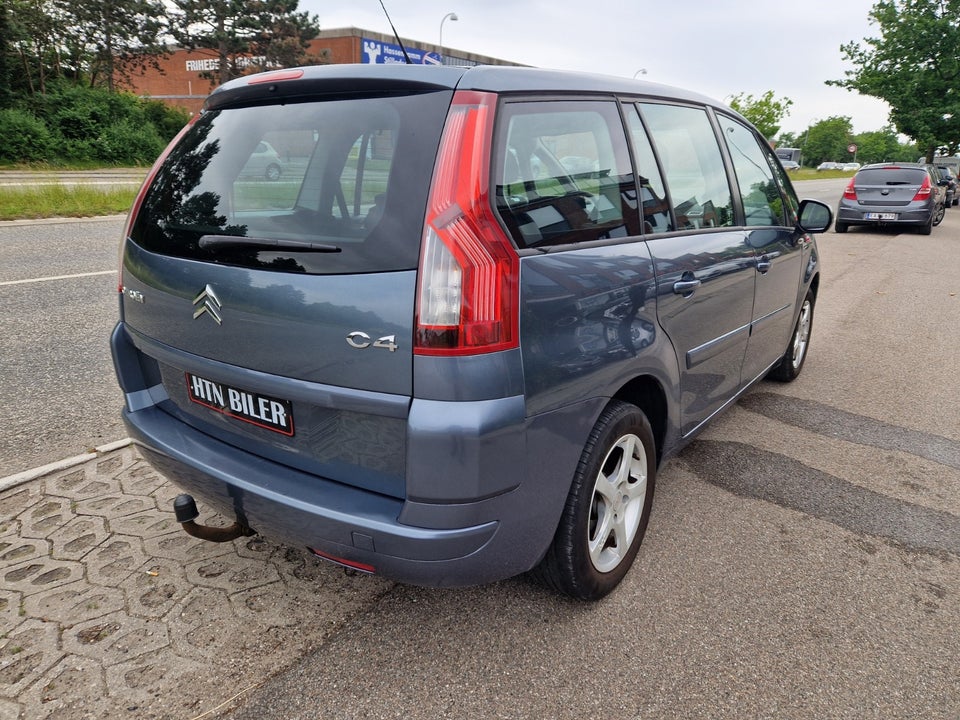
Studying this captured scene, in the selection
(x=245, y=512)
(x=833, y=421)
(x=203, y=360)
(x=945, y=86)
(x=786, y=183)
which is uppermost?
(x=945, y=86)

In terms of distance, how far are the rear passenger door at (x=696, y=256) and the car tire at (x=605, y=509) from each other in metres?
0.43

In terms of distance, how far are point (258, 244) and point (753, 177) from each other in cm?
284

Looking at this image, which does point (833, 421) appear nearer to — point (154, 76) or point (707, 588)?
point (707, 588)

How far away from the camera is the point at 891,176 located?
611 inches

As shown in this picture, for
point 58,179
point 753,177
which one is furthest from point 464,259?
point 58,179

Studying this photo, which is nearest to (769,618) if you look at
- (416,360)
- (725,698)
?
(725,698)

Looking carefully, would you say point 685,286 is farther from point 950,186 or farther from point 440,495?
point 950,186

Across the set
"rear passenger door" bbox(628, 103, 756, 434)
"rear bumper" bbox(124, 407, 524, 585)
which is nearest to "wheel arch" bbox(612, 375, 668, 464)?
"rear passenger door" bbox(628, 103, 756, 434)

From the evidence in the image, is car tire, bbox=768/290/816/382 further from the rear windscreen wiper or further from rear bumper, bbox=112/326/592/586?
the rear windscreen wiper

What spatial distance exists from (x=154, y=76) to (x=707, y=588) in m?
65.0

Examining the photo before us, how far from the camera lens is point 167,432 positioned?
2.51 metres

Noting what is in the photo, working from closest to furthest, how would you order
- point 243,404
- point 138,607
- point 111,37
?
point 243,404, point 138,607, point 111,37

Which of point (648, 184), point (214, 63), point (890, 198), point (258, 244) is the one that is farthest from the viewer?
point (214, 63)

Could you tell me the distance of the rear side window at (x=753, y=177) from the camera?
144 inches
